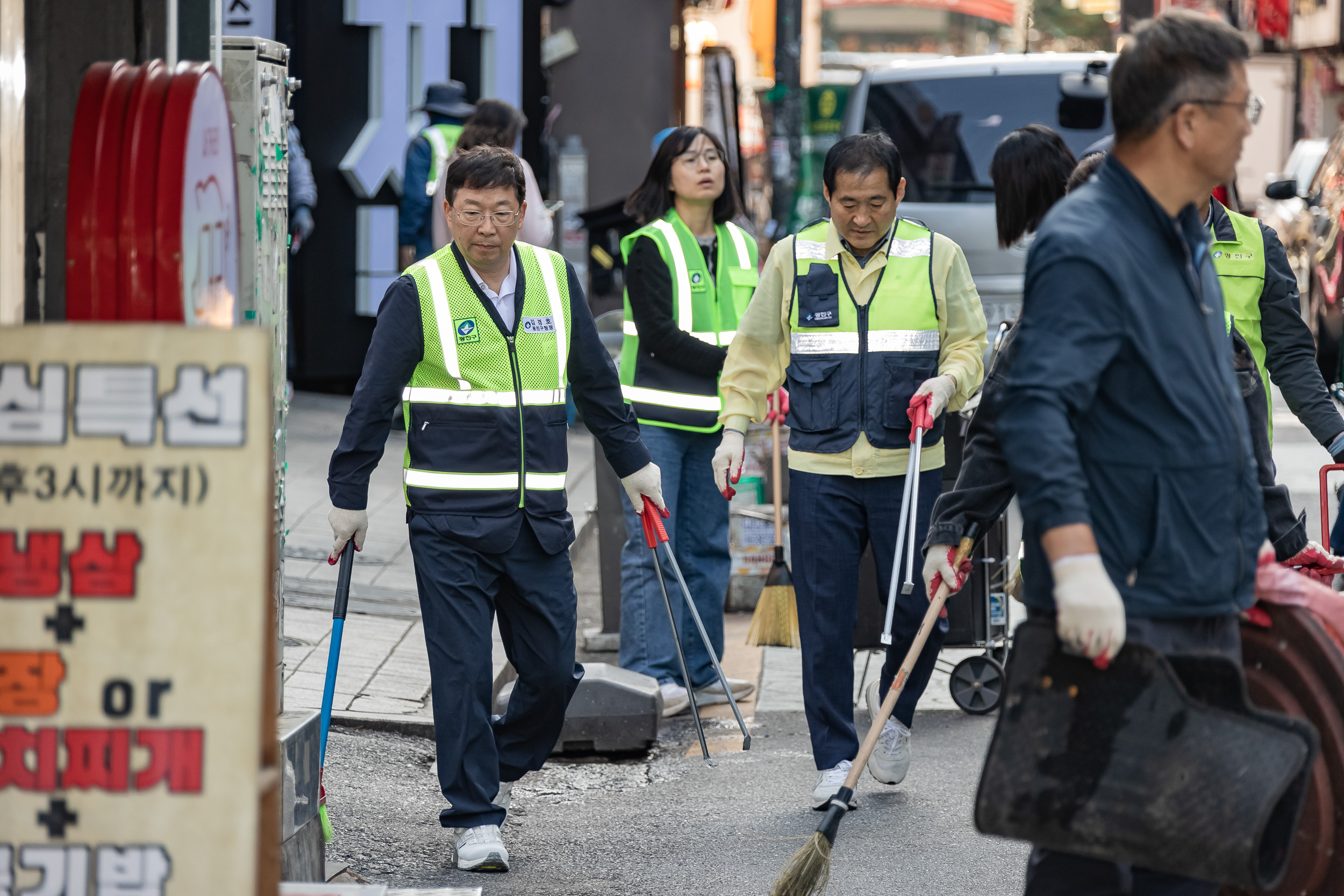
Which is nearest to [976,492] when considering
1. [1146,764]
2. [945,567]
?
[945,567]

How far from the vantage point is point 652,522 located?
4996mm

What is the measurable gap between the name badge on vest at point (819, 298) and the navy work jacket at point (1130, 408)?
2116 mm

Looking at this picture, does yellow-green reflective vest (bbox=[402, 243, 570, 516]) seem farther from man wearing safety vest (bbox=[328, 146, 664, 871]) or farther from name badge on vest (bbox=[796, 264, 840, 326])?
name badge on vest (bbox=[796, 264, 840, 326])

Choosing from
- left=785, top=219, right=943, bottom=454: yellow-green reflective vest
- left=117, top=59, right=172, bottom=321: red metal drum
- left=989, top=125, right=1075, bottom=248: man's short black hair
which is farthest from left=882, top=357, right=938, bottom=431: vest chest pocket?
left=117, top=59, right=172, bottom=321: red metal drum

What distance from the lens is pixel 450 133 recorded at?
32.6 ft

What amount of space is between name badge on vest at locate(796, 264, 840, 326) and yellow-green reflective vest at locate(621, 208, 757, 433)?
99 centimetres

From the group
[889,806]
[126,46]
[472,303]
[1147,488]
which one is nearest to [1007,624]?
[889,806]

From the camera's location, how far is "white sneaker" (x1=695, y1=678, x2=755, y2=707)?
637 centimetres

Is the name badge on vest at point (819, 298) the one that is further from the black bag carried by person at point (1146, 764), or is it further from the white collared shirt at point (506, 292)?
the black bag carried by person at point (1146, 764)

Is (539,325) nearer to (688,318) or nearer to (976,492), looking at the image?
(976,492)

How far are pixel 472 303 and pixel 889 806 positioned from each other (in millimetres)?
1937

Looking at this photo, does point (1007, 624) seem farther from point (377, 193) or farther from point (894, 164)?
point (377, 193)

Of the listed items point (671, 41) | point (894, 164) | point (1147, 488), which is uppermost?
point (671, 41)

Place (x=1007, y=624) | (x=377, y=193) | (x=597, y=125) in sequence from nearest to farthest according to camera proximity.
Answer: (x=1007, y=624)
(x=377, y=193)
(x=597, y=125)
